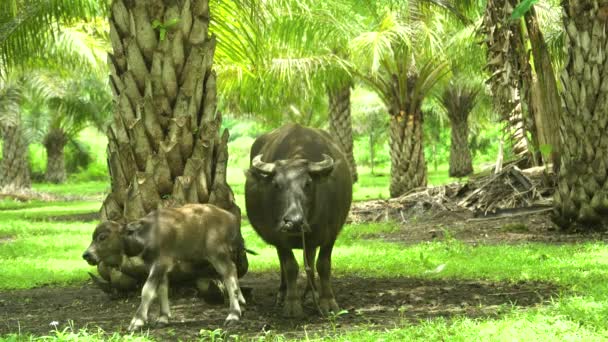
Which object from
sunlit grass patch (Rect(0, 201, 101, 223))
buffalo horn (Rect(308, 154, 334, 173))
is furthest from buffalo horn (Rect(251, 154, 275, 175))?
sunlit grass patch (Rect(0, 201, 101, 223))

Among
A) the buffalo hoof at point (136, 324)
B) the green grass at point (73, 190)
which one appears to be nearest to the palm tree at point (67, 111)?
the green grass at point (73, 190)

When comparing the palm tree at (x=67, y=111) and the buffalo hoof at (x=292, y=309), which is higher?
the palm tree at (x=67, y=111)

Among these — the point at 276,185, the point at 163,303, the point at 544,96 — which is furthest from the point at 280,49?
the point at 163,303

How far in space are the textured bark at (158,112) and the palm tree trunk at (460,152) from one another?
89.5 ft

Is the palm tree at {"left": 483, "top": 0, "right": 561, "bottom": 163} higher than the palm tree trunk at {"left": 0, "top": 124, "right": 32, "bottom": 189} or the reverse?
higher

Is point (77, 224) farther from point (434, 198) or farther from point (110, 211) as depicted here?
point (110, 211)

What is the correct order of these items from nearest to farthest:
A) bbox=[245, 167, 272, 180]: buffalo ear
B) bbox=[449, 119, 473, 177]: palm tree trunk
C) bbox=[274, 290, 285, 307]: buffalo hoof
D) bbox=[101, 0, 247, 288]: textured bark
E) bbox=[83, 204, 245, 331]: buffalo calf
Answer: bbox=[83, 204, 245, 331]: buffalo calf, bbox=[245, 167, 272, 180]: buffalo ear, bbox=[274, 290, 285, 307]: buffalo hoof, bbox=[101, 0, 247, 288]: textured bark, bbox=[449, 119, 473, 177]: palm tree trunk

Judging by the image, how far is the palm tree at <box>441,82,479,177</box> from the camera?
3438cm

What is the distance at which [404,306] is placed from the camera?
7.59m

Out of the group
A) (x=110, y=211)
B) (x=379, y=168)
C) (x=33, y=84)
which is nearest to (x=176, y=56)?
(x=110, y=211)

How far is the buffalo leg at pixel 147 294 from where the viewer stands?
21.8 feet

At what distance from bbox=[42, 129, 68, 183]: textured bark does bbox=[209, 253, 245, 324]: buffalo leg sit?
32500 millimetres

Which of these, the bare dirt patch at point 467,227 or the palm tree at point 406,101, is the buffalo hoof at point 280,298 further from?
the palm tree at point 406,101

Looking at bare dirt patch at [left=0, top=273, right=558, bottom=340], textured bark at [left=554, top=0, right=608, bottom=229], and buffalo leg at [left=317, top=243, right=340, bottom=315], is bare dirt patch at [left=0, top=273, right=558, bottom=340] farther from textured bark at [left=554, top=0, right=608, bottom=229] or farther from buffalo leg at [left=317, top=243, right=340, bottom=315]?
textured bark at [left=554, top=0, right=608, bottom=229]
